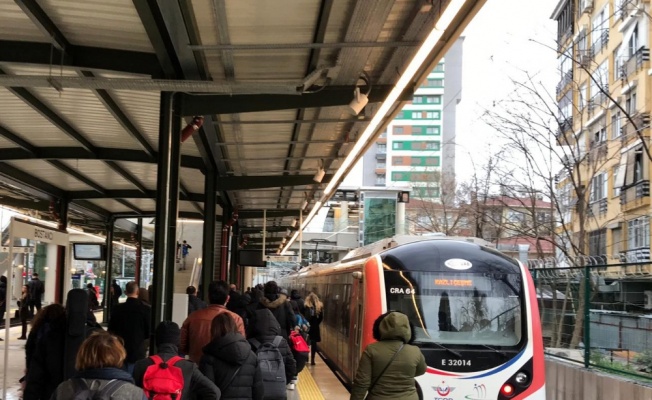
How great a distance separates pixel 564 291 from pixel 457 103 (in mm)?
121324

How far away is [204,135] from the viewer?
47.2ft

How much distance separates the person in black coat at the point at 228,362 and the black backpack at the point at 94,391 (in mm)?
1647

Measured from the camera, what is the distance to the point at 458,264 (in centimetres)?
935

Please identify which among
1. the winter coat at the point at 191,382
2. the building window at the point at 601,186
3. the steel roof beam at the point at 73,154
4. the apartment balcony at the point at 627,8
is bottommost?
the winter coat at the point at 191,382

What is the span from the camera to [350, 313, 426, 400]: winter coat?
5734 millimetres

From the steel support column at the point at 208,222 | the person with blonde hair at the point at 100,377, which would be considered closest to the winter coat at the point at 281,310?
the person with blonde hair at the point at 100,377

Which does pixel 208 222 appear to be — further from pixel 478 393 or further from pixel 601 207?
pixel 601 207

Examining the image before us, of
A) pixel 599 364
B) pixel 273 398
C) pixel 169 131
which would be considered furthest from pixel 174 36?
pixel 599 364

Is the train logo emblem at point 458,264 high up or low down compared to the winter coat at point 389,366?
up

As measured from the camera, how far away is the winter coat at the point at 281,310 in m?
10.2

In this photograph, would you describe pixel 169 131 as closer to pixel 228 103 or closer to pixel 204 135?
pixel 228 103

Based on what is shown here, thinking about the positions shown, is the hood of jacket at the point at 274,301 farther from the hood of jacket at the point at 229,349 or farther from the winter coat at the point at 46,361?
the hood of jacket at the point at 229,349

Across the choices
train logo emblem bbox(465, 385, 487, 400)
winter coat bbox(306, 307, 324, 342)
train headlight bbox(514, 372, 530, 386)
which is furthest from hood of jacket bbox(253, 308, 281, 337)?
winter coat bbox(306, 307, 324, 342)

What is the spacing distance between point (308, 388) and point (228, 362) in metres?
6.89
